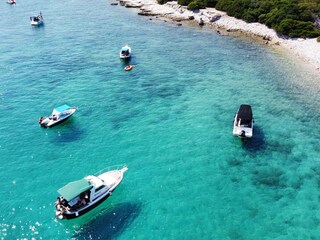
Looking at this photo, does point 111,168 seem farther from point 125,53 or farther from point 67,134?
point 125,53

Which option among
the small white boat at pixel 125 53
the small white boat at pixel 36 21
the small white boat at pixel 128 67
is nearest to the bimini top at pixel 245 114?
the small white boat at pixel 128 67

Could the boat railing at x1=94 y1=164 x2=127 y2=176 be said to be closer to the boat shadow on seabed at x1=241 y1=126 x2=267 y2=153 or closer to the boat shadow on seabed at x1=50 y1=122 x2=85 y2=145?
the boat shadow on seabed at x1=50 y1=122 x2=85 y2=145

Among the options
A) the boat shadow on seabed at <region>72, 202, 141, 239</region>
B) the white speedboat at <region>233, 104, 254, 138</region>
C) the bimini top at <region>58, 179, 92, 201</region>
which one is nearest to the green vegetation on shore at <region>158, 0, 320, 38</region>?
the white speedboat at <region>233, 104, 254, 138</region>

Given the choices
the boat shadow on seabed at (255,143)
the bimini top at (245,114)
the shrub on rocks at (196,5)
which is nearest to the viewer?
the boat shadow on seabed at (255,143)

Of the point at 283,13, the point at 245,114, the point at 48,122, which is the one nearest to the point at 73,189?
the point at 48,122

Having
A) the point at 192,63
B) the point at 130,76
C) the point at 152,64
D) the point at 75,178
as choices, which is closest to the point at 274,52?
the point at 192,63

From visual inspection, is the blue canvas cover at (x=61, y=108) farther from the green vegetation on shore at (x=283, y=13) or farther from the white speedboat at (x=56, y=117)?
the green vegetation on shore at (x=283, y=13)
